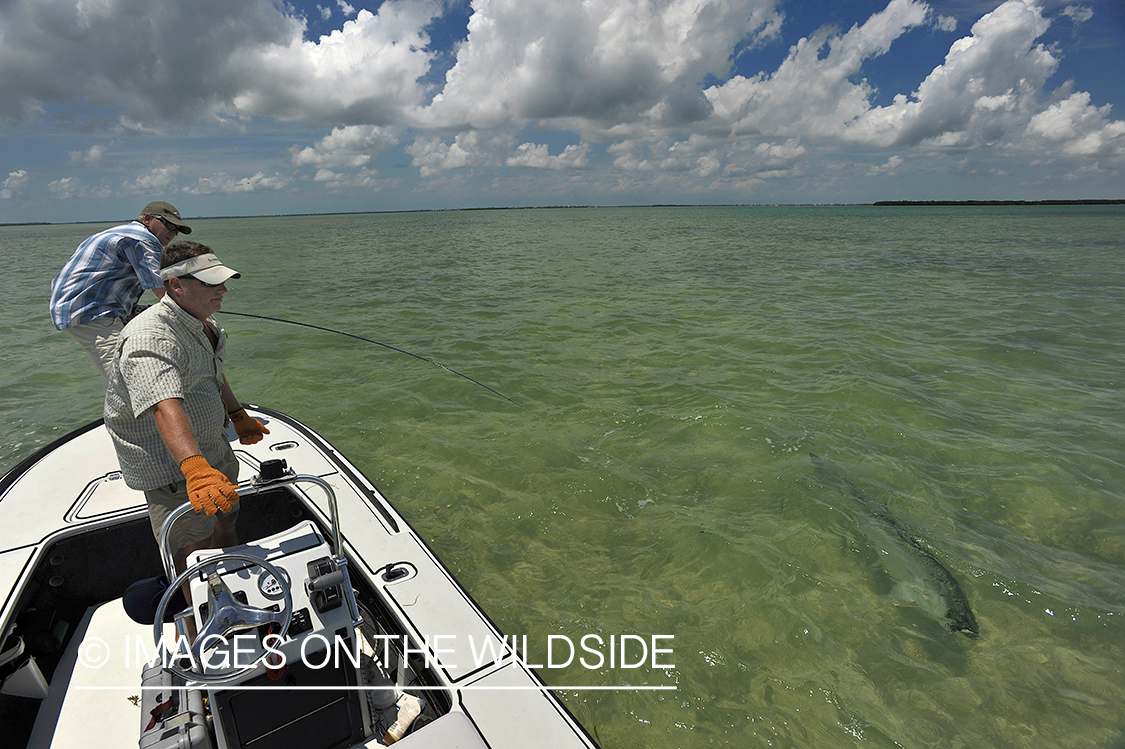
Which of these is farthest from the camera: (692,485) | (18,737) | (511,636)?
(692,485)

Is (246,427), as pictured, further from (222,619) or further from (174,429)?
(222,619)

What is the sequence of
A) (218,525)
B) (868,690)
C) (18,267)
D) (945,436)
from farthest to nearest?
1. (18,267)
2. (945,436)
3. (868,690)
4. (218,525)

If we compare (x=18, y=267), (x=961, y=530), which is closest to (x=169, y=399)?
(x=961, y=530)

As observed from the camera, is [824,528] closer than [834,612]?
No

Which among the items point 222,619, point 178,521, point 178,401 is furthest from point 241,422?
point 222,619

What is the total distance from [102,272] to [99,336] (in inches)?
23.9

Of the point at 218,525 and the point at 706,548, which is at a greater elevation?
the point at 218,525

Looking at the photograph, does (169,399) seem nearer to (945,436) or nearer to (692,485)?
(692,485)

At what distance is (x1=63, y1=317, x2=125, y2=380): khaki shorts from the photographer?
4656 millimetres

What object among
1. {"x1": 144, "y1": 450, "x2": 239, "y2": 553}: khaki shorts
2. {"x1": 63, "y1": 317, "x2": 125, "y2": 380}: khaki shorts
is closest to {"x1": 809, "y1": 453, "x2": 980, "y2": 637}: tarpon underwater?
{"x1": 144, "y1": 450, "x2": 239, "y2": 553}: khaki shorts

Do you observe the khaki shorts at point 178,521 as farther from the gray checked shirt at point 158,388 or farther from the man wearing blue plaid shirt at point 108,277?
the man wearing blue plaid shirt at point 108,277

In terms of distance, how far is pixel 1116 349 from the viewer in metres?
11.0

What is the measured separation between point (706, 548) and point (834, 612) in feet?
3.79

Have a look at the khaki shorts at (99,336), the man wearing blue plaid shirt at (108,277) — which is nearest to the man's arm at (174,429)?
the man wearing blue plaid shirt at (108,277)
